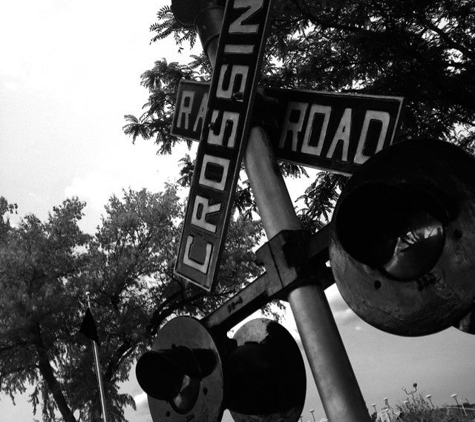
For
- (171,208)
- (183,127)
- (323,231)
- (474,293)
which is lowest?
(474,293)

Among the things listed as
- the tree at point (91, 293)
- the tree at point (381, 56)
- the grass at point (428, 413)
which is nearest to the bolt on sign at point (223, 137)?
the tree at point (381, 56)

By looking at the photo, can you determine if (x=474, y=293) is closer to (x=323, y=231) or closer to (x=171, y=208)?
(x=323, y=231)

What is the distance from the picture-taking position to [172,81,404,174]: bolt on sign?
2.18m

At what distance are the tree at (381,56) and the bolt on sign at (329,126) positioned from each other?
498 cm

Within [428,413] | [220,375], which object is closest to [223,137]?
[220,375]

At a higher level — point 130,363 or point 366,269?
point 130,363

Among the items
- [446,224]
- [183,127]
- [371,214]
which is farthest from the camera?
[183,127]

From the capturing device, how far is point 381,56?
7.74 metres

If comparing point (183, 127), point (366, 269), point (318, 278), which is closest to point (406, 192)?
point (366, 269)

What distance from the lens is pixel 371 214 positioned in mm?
1678

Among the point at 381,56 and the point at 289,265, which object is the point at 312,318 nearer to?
the point at 289,265

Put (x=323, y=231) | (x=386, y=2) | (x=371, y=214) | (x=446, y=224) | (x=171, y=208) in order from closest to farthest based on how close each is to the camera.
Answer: (x=446, y=224), (x=371, y=214), (x=323, y=231), (x=386, y=2), (x=171, y=208)

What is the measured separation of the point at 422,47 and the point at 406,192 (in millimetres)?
7271

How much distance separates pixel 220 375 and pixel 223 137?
1.07 m
